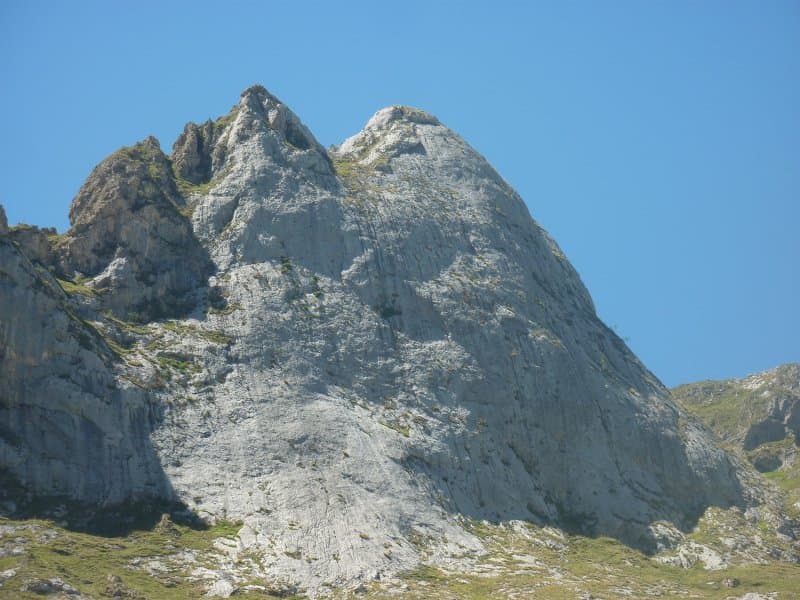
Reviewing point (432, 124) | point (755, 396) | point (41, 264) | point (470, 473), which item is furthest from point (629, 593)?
point (755, 396)

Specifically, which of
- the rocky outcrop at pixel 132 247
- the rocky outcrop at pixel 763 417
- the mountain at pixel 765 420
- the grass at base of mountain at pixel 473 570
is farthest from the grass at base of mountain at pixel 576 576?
the rocky outcrop at pixel 763 417

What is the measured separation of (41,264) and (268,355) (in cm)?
1915

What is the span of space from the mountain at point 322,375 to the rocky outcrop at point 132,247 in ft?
0.68

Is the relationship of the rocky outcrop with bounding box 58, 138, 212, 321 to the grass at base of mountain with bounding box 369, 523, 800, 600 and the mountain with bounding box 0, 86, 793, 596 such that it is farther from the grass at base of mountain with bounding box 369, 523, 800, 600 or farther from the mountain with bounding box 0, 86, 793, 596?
the grass at base of mountain with bounding box 369, 523, 800, 600

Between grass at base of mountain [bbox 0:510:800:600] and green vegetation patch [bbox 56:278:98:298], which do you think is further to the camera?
green vegetation patch [bbox 56:278:98:298]

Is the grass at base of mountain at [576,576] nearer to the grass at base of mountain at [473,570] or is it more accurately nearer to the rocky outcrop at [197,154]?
the grass at base of mountain at [473,570]

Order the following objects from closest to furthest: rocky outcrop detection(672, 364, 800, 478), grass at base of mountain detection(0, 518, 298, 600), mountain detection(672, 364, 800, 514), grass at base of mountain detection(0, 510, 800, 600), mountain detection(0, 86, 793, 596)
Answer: grass at base of mountain detection(0, 518, 298, 600) → grass at base of mountain detection(0, 510, 800, 600) → mountain detection(0, 86, 793, 596) → mountain detection(672, 364, 800, 514) → rocky outcrop detection(672, 364, 800, 478)

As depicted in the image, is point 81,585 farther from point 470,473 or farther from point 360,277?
point 360,277

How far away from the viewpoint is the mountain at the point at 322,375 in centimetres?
7338

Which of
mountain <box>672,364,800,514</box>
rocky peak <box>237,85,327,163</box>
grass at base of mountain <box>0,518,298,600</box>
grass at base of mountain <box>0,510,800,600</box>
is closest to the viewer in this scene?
grass at base of mountain <box>0,518,298,600</box>

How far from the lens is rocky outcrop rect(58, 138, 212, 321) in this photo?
8856 centimetres

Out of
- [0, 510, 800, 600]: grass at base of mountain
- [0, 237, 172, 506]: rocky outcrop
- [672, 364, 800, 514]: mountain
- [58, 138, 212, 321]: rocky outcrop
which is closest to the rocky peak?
[58, 138, 212, 321]: rocky outcrop

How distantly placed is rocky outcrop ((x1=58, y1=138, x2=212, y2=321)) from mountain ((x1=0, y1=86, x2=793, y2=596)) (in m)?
0.21

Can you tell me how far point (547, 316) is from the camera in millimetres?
105625
